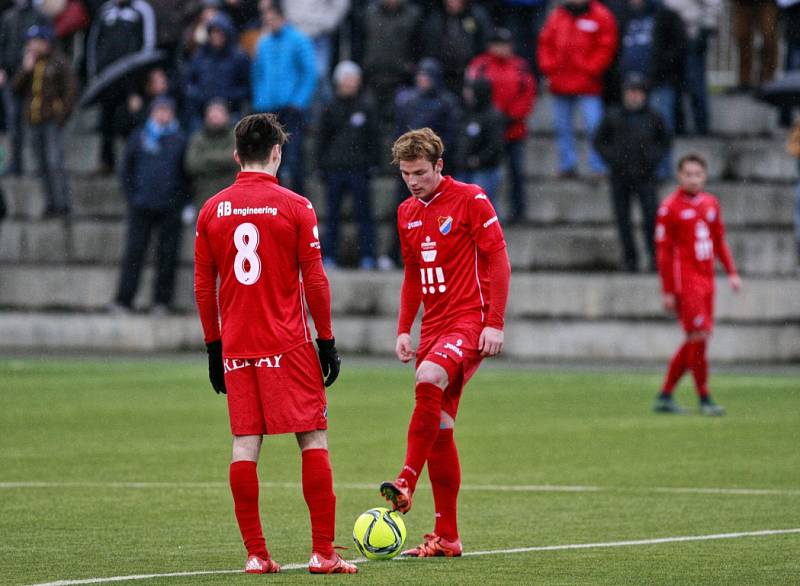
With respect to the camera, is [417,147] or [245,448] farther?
[417,147]

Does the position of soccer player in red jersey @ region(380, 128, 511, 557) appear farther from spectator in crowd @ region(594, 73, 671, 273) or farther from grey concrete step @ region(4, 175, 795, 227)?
grey concrete step @ region(4, 175, 795, 227)

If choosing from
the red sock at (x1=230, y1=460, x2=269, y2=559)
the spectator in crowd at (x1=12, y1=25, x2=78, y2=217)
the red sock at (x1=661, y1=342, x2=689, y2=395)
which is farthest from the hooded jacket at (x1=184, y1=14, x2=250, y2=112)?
the red sock at (x1=230, y1=460, x2=269, y2=559)

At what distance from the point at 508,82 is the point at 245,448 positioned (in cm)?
1552

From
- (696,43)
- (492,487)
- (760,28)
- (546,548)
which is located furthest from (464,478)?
(760,28)

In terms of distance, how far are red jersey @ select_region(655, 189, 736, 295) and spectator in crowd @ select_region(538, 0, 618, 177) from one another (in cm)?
644

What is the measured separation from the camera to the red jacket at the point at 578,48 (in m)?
23.3

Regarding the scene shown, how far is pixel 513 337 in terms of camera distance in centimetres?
2367

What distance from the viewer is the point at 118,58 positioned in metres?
25.6

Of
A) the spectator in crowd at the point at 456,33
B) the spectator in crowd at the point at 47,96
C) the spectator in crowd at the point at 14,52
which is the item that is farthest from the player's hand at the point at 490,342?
the spectator in crowd at the point at 14,52

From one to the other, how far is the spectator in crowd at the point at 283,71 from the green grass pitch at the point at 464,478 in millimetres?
4044

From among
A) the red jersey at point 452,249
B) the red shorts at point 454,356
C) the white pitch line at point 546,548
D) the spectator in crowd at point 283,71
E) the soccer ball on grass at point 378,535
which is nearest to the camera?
the white pitch line at point 546,548

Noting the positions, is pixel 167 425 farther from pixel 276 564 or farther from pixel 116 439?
pixel 276 564

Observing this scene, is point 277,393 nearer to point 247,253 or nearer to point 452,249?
point 247,253

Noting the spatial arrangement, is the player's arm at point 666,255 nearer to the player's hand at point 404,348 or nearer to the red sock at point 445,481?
the player's hand at point 404,348
